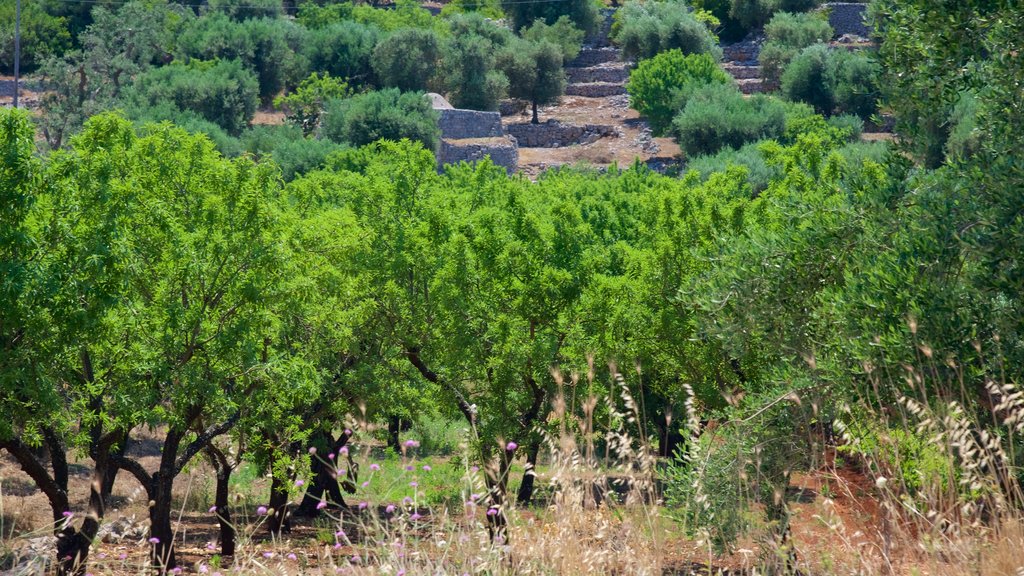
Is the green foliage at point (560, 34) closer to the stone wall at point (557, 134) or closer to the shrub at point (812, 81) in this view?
the stone wall at point (557, 134)

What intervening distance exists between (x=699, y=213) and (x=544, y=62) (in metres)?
70.2

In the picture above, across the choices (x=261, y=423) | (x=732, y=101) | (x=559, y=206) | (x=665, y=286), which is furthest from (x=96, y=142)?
(x=732, y=101)

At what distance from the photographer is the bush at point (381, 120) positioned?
68000 millimetres

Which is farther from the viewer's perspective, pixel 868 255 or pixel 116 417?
pixel 116 417

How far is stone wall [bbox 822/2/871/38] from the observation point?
97.5 m

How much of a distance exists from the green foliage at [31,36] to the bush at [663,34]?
45175mm

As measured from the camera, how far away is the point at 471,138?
77.4 m

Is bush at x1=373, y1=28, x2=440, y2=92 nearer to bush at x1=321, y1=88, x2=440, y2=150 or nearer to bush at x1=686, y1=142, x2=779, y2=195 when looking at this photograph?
bush at x1=321, y1=88, x2=440, y2=150

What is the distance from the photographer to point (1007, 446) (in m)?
7.64

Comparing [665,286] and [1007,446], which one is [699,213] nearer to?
[665,286]

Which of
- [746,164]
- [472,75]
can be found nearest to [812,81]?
[472,75]

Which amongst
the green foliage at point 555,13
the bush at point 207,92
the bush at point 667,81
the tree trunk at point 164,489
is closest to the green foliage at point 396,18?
the green foliage at point 555,13

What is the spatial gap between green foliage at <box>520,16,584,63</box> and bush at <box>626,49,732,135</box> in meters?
15.8

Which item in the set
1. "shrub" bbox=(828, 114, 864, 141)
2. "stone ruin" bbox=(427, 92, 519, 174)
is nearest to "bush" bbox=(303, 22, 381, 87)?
"stone ruin" bbox=(427, 92, 519, 174)
